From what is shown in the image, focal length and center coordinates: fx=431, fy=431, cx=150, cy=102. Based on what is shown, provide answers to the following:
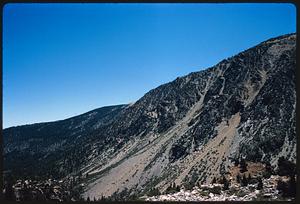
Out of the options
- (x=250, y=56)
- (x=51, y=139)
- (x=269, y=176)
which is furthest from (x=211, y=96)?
(x=51, y=139)

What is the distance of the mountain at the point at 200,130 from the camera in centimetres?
4012

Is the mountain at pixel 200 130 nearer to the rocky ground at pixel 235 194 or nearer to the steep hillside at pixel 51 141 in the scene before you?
the steep hillside at pixel 51 141

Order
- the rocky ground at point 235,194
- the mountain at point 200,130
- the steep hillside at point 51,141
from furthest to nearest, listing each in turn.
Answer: the steep hillside at point 51,141, the mountain at point 200,130, the rocky ground at point 235,194

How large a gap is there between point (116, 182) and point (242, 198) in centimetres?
3870

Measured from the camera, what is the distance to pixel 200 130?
170 ft

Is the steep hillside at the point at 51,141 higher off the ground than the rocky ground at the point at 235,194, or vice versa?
the steep hillside at the point at 51,141

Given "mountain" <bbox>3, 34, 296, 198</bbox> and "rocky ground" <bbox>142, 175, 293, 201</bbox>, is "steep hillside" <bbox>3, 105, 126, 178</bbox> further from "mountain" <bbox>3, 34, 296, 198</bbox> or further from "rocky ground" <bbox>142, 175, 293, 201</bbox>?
"rocky ground" <bbox>142, 175, 293, 201</bbox>

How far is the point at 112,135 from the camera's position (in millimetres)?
76812

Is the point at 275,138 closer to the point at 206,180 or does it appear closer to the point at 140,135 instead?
the point at 206,180

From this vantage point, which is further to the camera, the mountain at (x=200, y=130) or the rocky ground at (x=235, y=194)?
the mountain at (x=200, y=130)

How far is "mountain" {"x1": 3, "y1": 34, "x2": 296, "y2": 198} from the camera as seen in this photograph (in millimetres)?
40125

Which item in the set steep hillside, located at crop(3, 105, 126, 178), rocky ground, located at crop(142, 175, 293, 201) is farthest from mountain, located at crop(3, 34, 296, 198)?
rocky ground, located at crop(142, 175, 293, 201)

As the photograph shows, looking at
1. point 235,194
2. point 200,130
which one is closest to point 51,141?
point 200,130

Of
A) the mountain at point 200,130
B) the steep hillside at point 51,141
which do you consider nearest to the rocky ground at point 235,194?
the mountain at point 200,130
